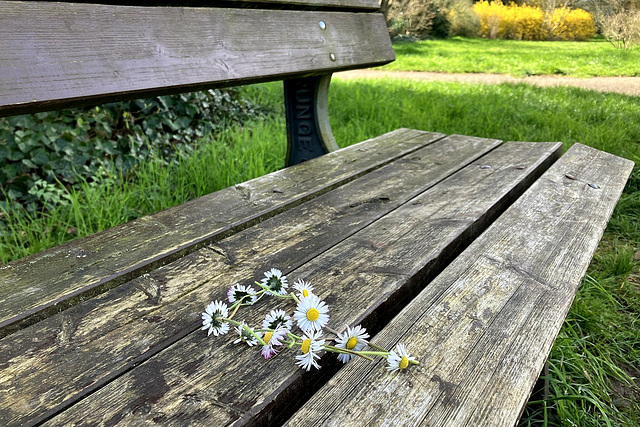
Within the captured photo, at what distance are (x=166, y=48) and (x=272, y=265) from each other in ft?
1.97

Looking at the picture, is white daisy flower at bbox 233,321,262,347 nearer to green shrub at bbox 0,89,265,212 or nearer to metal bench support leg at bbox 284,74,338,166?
metal bench support leg at bbox 284,74,338,166

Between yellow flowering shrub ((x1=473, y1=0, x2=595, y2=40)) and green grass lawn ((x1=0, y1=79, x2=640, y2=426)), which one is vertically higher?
yellow flowering shrub ((x1=473, y1=0, x2=595, y2=40))

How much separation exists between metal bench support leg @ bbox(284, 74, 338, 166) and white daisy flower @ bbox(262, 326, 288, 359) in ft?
4.41

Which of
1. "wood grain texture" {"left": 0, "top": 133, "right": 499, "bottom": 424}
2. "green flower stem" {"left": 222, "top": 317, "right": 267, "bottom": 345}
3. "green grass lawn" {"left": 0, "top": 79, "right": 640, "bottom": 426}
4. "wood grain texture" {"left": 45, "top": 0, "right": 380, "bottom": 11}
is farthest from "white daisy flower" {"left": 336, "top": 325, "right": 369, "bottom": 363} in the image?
"wood grain texture" {"left": 45, "top": 0, "right": 380, "bottom": 11}

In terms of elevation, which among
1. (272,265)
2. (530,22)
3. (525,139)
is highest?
(272,265)

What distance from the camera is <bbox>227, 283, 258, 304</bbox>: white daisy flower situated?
80cm

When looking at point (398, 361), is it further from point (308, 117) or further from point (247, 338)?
point (308, 117)

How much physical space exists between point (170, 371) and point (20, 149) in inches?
92.9

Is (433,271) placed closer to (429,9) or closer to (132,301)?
(132,301)

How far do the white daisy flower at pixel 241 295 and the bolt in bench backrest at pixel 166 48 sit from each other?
1.67 ft

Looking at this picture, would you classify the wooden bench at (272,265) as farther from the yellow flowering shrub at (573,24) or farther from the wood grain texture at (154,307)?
the yellow flowering shrub at (573,24)

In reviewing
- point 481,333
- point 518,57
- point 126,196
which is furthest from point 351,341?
point 518,57

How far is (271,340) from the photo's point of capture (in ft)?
2.23

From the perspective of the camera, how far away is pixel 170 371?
65 centimetres
